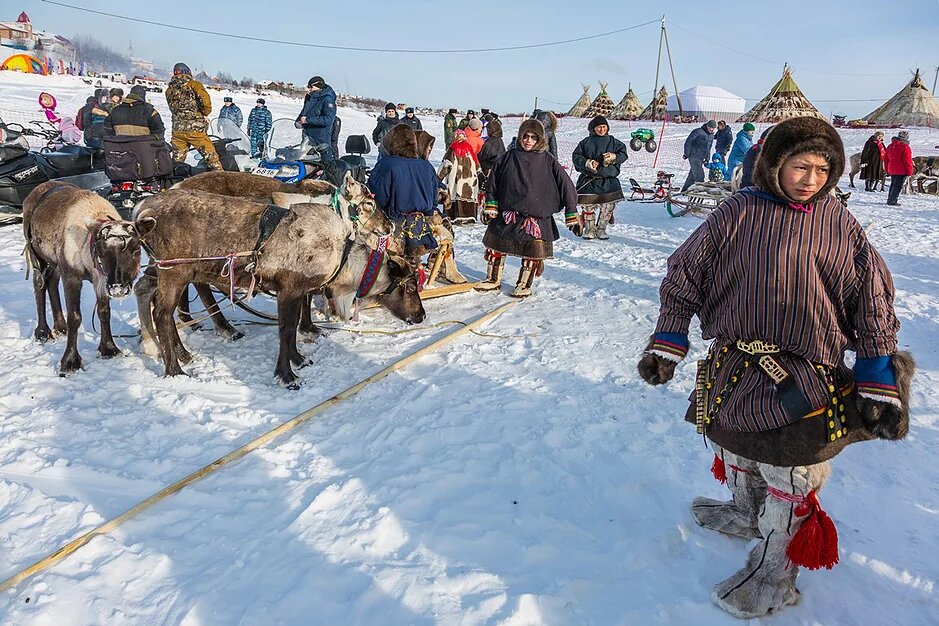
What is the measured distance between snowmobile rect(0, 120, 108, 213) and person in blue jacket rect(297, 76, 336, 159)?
3274mm

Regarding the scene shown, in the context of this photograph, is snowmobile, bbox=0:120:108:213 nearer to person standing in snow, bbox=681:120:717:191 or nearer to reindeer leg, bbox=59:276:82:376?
reindeer leg, bbox=59:276:82:376

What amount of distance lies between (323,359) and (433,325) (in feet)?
3.76

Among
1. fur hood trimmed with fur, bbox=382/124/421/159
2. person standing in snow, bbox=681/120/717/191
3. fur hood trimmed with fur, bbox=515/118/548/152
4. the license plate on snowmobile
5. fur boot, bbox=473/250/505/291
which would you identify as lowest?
fur boot, bbox=473/250/505/291

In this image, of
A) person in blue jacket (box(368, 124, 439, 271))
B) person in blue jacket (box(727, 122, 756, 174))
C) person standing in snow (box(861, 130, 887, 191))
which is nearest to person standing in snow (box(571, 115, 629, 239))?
person in blue jacket (box(368, 124, 439, 271))

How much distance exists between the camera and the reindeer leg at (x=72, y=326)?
4148 mm

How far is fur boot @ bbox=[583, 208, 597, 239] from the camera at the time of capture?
968 centimetres

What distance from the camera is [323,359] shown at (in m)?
4.67

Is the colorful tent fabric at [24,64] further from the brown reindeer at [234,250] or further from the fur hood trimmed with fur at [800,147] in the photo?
the fur hood trimmed with fur at [800,147]

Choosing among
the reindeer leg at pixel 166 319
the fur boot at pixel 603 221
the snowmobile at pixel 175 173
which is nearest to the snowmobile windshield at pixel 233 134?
the snowmobile at pixel 175 173

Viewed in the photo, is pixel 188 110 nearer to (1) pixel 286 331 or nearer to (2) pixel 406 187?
(2) pixel 406 187

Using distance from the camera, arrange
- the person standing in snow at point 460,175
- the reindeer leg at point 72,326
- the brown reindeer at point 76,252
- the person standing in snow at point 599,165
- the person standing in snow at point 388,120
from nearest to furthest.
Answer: the brown reindeer at point 76,252 → the reindeer leg at point 72,326 → the person standing in snow at point 460,175 → the person standing in snow at point 599,165 → the person standing in snow at point 388,120

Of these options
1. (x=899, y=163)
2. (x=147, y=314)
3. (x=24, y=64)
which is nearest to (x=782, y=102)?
(x=899, y=163)

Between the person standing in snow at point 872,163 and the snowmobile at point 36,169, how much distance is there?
18932 mm

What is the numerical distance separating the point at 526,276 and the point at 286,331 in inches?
115
